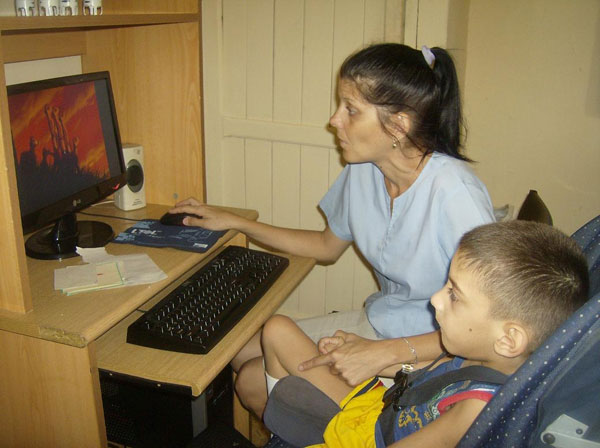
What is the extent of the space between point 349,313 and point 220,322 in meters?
0.48

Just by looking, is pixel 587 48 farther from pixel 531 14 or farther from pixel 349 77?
pixel 349 77

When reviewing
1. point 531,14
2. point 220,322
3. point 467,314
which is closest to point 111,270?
point 220,322

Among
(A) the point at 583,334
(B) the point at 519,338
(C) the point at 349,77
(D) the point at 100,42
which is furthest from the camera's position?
(D) the point at 100,42

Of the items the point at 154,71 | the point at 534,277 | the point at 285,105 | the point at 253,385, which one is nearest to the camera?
the point at 534,277

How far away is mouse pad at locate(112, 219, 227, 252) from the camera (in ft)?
5.12

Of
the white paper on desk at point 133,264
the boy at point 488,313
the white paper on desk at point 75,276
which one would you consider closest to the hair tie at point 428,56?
the boy at point 488,313

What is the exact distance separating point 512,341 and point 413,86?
66 cm

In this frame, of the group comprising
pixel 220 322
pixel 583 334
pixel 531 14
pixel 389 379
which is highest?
pixel 531 14

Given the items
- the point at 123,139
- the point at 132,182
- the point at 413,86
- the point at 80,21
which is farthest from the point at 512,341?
the point at 123,139

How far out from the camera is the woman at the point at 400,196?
4.44 feet

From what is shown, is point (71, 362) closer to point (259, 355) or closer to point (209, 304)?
point (209, 304)

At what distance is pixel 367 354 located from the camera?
133 cm

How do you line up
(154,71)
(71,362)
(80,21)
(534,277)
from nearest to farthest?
(534,277) → (71,362) → (80,21) → (154,71)

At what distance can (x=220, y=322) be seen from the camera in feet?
4.31
